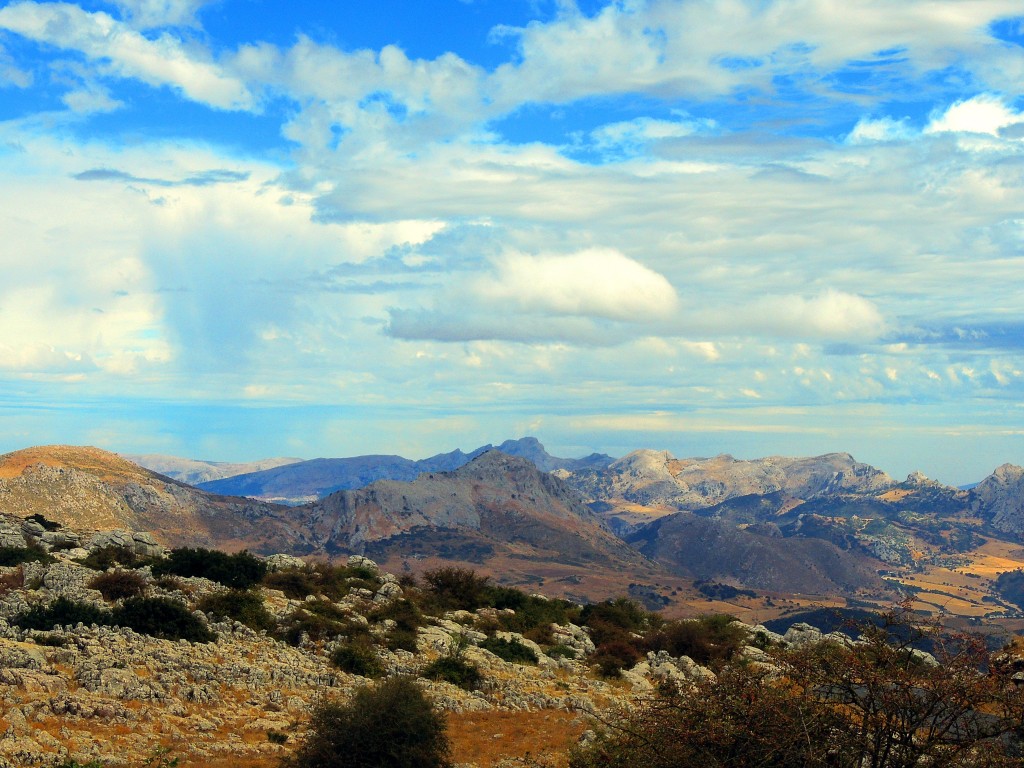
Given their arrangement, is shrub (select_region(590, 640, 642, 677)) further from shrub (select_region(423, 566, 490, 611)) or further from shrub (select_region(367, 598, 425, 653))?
shrub (select_region(423, 566, 490, 611))

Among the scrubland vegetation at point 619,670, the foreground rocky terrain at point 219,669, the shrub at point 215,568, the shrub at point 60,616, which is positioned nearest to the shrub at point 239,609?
the scrubland vegetation at point 619,670

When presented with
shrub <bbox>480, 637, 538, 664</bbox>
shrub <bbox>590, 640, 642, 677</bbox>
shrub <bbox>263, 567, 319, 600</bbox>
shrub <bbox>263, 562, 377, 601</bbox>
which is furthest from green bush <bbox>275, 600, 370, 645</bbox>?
shrub <bbox>590, 640, 642, 677</bbox>

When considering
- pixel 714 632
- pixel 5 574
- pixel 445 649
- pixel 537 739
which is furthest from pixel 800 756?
pixel 5 574

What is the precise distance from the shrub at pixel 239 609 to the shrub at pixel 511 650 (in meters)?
12.4

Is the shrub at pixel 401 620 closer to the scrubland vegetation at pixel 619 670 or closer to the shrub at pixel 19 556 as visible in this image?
the scrubland vegetation at pixel 619 670

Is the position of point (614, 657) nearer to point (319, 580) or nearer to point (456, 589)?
point (456, 589)

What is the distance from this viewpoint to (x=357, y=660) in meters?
41.3

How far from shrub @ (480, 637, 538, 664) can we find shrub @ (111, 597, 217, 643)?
611 inches

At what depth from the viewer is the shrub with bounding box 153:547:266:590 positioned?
175 feet

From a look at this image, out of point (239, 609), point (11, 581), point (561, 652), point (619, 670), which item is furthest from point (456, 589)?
point (11, 581)

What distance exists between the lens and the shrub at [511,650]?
156 ft

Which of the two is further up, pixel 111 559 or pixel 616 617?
pixel 111 559

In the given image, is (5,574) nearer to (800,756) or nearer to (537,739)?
(537,739)

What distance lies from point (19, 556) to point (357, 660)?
2556 centimetres
